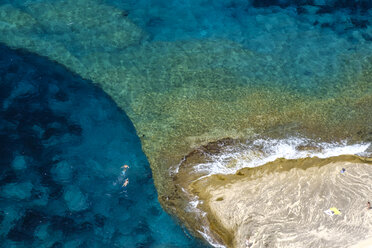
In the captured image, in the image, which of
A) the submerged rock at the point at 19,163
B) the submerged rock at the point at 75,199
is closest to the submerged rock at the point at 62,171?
the submerged rock at the point at 75,199

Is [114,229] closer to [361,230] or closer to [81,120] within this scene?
[81,120]

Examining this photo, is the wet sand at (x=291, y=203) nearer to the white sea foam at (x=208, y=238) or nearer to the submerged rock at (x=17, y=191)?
the white sea foam at (x=208, y=238)

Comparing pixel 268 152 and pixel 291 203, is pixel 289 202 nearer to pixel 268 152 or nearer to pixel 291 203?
pixel 291 203

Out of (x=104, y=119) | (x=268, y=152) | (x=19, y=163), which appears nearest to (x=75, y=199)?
(x=19, y=163)

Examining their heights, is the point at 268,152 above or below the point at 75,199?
above

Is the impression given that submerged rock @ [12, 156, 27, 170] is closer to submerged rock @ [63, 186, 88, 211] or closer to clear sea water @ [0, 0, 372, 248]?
clear sea water @ [0, 0, 372, 248]

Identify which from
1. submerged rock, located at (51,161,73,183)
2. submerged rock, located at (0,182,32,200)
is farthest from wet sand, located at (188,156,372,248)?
submerged rock, located at (0,182,32,200)
